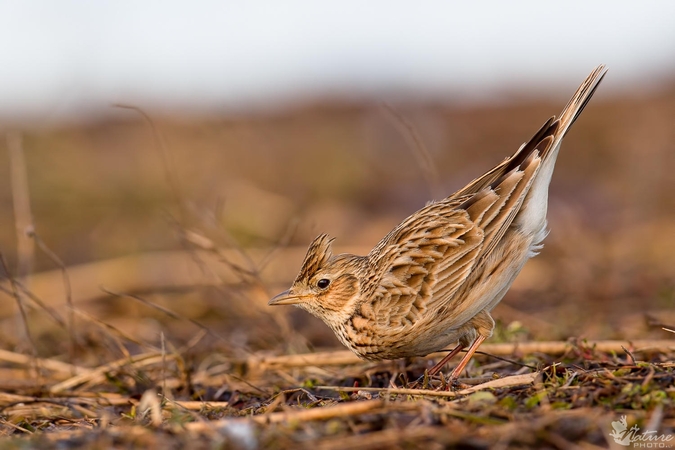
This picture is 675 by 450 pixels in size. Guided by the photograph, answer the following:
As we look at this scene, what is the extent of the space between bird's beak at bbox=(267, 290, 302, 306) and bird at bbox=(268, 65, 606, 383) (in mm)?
17

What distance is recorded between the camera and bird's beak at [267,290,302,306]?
19.3ft

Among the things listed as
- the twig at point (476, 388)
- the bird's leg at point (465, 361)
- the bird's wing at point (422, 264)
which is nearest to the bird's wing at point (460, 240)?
the bird's wing at point (422, 264)

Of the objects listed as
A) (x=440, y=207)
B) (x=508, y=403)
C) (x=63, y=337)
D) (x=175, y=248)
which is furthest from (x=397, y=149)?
(x=508, y=403)

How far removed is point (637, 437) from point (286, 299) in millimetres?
2996

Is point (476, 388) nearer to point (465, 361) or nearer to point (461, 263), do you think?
point (465, 361)

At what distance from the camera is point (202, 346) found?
788 centimetres

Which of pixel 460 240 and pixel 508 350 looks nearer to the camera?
pixel 460 240

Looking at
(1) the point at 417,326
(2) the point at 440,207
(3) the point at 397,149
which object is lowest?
(3) the point at 397,149

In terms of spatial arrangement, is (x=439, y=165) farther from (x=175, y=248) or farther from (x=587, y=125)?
(x=175, y=248)

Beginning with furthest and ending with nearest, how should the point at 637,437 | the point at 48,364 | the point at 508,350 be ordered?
the point at 48,364
the point at 508,350
the point at 637,437

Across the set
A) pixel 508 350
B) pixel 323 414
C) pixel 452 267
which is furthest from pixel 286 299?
pixel 323 414

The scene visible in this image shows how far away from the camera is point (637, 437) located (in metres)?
3.51

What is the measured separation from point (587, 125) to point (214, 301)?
46.2ft

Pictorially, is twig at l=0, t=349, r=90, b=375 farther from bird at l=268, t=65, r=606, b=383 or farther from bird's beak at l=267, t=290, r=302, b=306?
bird at l=268, t=65, r=606, b=383
